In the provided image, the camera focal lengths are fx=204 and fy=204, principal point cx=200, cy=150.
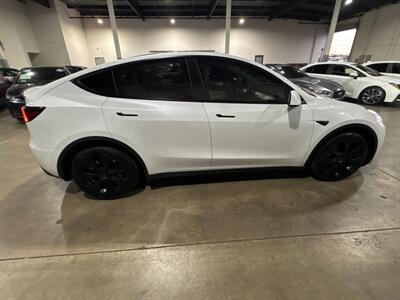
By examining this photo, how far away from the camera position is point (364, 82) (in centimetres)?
677

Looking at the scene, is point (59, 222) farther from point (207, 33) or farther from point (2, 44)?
point (207, 33)

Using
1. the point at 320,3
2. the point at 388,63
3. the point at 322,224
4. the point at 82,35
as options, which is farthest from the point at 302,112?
the point at 82,35

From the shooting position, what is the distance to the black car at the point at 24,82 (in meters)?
4.76

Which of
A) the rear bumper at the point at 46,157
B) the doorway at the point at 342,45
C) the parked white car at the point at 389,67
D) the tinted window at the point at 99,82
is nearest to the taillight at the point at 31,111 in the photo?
the rear bumper at the point at 46,157

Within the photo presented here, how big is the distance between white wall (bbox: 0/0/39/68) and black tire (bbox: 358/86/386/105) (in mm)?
15473

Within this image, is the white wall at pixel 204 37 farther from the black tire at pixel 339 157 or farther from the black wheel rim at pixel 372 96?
the black tire at pixel 339 157

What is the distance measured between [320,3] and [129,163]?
17.4 metres

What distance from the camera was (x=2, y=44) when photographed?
31.7 feet

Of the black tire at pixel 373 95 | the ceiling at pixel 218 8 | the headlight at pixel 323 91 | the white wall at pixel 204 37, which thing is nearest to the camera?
the headlight at pixel 323 91

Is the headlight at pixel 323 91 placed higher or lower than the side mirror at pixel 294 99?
lower

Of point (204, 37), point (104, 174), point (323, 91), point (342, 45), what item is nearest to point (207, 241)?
point (104, 174)

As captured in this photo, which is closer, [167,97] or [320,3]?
[167,97]

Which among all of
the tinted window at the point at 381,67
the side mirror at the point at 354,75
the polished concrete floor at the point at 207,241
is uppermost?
the tinted window at the point at 381,67

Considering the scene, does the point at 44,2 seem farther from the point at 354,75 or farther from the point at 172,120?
the point at 354,75
